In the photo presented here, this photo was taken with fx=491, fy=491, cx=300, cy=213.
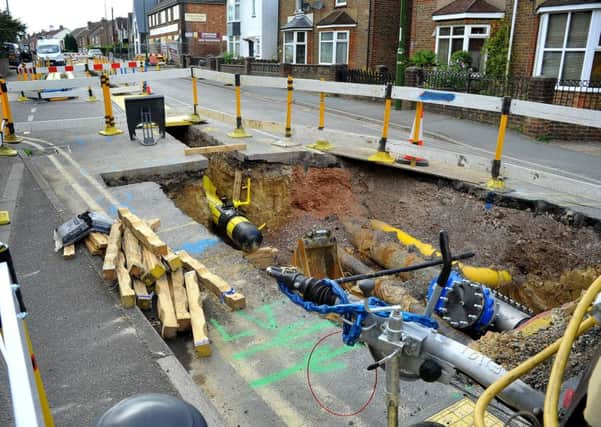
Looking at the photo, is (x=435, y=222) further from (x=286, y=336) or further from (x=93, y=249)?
(x=93, y=249)

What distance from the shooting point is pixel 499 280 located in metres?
7.02

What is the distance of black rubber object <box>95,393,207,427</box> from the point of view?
78.4 inches

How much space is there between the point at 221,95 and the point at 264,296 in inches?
775

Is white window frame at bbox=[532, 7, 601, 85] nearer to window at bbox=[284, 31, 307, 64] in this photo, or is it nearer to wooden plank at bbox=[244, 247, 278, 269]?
wooden plank at bbox=[244, 247, 278, 269]

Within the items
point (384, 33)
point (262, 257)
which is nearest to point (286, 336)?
point (262, 257)

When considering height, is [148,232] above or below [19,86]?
below

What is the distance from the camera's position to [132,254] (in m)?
5.24

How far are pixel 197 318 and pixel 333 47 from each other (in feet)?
87.7

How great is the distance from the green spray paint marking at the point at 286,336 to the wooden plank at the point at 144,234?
151 centimetres

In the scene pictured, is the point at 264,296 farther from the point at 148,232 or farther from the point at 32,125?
the point at 32,125

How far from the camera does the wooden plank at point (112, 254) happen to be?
4902 millimetres

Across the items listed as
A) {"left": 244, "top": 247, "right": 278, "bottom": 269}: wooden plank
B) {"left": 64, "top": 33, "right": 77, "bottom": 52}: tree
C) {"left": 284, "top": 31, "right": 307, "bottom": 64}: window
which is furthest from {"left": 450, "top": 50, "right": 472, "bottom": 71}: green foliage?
{"left": 64, "top": 33, "right": 77, "bottom": 52}: tree

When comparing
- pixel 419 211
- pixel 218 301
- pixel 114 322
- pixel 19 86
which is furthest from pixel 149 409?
pixel 19 86

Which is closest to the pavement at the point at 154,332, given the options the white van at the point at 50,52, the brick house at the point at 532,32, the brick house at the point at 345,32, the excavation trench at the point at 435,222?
the excavation trench at the point at 435,222
